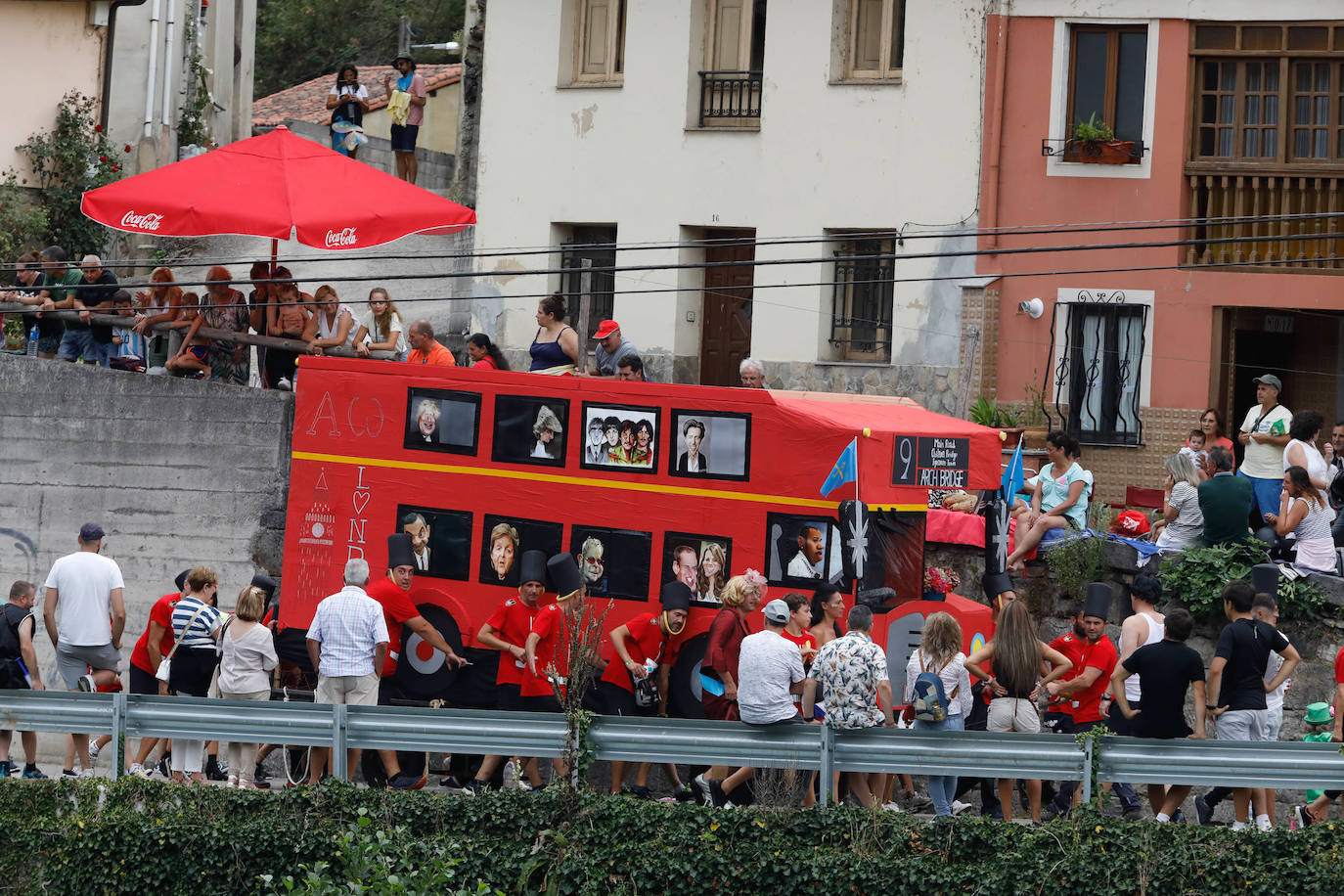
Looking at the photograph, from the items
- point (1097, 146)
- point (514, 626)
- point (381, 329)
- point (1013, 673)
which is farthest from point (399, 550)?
point (1097, 146)

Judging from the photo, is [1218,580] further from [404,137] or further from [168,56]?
[168,56]

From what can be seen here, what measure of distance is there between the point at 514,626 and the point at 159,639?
2886mm

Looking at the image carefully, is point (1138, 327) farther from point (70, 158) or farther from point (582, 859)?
point (70, 158)

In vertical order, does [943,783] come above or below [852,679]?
below

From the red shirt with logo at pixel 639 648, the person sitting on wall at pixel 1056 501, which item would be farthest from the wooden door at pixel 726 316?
the red shirt with logo at pixel 639 648

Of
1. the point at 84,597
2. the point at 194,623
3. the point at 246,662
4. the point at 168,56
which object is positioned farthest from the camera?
the point at 168,56

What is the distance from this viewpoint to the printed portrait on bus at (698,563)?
14086 mm

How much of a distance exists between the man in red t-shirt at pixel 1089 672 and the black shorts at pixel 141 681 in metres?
7.18

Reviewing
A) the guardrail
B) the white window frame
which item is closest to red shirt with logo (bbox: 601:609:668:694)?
the guardrail

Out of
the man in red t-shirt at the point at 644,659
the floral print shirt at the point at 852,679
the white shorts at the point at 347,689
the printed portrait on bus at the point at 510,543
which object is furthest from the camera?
the printed portrait on bus at the point at 510,543

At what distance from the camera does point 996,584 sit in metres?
14.3

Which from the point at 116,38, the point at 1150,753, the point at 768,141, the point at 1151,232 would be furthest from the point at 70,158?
the point at 1150,753

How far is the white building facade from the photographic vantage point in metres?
21.3

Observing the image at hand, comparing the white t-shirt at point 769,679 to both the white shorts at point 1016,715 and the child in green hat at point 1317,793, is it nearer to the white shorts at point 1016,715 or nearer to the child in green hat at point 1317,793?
the white shorts at point 1016,715
